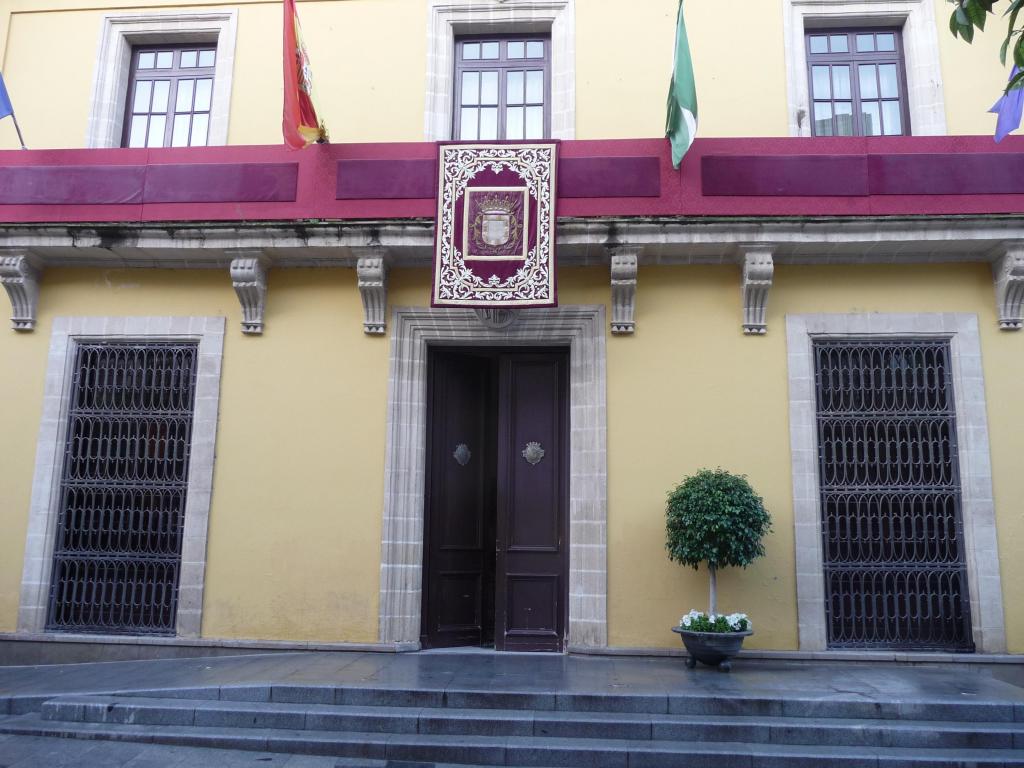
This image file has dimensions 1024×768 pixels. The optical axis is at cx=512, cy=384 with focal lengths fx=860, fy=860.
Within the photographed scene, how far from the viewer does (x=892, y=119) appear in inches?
385

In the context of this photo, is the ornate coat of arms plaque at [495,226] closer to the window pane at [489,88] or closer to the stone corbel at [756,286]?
the window pane at [489,88]

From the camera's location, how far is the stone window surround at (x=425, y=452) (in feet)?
28.8

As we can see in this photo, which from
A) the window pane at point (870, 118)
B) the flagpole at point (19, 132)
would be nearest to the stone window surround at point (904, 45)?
the window pane at point (870, 118)

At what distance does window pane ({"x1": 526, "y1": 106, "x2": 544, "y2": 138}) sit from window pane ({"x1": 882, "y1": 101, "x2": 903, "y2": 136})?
3893 millimetres

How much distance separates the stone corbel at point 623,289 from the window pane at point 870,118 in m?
3.25

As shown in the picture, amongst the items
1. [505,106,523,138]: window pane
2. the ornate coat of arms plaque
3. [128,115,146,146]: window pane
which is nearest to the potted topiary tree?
the ornate coat of arms plaque

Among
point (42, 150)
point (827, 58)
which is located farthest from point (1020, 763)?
point (42, 150)

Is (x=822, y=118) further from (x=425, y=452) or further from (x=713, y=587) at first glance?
(x=425, y=452)

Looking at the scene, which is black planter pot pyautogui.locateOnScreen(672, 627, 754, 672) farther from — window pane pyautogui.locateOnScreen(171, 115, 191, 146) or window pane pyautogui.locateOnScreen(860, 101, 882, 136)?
window pane pyautogui.locateOnScreen(171, 115, 191, 146)

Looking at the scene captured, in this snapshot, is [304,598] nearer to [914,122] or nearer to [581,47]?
[581,47]

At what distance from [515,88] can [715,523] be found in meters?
5.63

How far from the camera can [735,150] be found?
9.01 metres

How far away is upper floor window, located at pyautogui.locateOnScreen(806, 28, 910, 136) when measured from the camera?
978 cm

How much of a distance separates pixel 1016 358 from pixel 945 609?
2669mm
